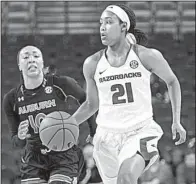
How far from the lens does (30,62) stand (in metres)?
5.08

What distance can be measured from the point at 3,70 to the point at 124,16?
22.5ft

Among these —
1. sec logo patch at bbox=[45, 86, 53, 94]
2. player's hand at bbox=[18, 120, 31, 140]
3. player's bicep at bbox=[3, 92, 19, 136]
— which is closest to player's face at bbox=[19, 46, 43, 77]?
sec logo patch at bbox=[45, 86, 53, 94]

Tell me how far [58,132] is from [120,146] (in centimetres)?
51

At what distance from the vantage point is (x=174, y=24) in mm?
12336

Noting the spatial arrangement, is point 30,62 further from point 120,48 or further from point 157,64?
point 157,64

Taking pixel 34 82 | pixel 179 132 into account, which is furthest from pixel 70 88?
pixel 179 132

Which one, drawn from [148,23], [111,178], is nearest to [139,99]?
[111,178]

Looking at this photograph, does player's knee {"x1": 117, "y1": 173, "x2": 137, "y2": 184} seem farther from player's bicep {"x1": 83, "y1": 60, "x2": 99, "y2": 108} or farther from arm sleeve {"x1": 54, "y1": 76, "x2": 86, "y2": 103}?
arm sleeve {"x1": 54, "y1": 76, "x2": 86, "y2": 103}

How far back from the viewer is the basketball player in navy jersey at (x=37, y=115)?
4871 millimetres

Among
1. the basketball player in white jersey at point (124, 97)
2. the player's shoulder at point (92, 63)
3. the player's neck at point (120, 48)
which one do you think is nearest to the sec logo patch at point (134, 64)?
the basketball player in white jersey at point (124, 97)

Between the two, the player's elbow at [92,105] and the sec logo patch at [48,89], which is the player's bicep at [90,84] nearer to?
the player's elbow at [92,105]

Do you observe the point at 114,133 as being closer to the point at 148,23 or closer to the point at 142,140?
the point at 142,140

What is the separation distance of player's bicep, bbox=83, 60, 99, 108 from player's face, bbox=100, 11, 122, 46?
24cm

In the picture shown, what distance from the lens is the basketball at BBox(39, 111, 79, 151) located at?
472 cm
